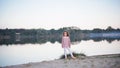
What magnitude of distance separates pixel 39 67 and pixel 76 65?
1.23 m

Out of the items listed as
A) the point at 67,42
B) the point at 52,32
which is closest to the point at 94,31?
the point at 52,32

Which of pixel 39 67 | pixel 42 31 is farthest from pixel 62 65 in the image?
pixel 42 31

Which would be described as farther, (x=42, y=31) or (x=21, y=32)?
(x=42, y=31)

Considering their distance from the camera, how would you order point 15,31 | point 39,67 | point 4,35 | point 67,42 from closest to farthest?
point 39,67
point 67,42
point 4,35
point 15,31

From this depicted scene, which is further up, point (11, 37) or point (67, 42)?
point (67, 42)

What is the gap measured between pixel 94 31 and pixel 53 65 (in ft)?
169

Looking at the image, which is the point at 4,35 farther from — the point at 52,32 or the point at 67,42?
the point at 67,42

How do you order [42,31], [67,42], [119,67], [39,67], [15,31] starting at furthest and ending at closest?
[42,31], [15,31], [67,42], [39,67], [119,67]

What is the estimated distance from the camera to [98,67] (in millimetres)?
6918

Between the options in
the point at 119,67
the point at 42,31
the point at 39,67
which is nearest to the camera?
the point at 119,67

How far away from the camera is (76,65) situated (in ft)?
24.2

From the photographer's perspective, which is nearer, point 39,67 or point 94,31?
point 39,67

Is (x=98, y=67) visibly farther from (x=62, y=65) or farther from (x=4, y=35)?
(x=4, y=35)

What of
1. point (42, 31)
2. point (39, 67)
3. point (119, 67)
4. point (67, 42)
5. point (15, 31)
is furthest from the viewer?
point (42, 31)
